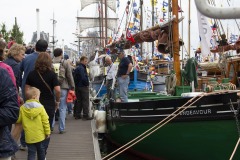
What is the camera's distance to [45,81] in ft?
19.4

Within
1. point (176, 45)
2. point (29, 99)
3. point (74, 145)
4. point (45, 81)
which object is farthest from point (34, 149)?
point (176, 45)

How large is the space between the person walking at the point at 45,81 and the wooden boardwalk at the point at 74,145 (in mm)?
1141

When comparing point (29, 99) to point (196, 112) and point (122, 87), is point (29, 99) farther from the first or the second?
point (122, 87)

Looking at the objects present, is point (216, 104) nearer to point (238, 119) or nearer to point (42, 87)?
point (238, 119)

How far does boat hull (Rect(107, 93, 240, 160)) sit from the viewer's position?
688 cm

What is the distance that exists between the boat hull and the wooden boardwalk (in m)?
1.11

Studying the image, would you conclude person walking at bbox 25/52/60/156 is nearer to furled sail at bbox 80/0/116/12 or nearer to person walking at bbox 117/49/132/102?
person walking at bbox 117/49/132/102

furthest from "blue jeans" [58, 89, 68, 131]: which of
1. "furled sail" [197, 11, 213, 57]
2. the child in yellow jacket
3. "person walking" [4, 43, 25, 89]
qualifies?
"furled sail" [197, 11, 213, 57]

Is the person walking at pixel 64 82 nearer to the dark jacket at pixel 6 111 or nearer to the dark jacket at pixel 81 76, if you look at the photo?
the dark jacket at pixel 81 76

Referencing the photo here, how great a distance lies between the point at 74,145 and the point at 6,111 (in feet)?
16.5

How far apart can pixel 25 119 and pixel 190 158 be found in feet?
11.6

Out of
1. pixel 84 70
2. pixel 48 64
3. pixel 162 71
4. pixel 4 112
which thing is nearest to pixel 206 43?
pixel 84 70

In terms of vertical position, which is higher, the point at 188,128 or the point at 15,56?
the point at 15,56

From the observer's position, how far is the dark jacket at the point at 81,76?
1085cm
